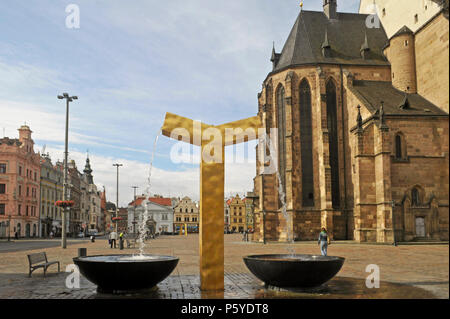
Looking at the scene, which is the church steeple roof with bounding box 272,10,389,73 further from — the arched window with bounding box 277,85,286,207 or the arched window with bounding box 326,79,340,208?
the arched window with bounding box 326,79,340,208

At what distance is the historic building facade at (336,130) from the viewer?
36344mm

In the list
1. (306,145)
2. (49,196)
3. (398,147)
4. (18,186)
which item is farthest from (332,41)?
(49,196)

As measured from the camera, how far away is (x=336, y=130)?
4453 centimetres

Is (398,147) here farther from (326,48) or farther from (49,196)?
(49,196)

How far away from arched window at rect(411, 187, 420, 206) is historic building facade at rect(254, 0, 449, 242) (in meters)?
0.98

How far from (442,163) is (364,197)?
3471 cm

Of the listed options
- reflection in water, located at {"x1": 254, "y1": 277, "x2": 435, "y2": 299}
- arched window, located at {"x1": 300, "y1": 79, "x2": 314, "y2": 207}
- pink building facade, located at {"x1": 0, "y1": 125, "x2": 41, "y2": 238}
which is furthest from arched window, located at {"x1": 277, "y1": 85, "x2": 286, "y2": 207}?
pink building facade, located at {"x1": 0, "y1": 125, "x2": 41, "y2": 238}

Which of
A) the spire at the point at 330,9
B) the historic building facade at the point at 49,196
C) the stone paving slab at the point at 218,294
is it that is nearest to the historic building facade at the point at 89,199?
the historic building facade at the point at 49,196

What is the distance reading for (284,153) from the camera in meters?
→ 45.1

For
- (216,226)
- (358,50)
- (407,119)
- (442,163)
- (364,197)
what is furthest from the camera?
(358,50)

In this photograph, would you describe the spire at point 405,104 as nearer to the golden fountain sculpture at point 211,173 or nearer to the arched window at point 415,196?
the arched window at point 415,196

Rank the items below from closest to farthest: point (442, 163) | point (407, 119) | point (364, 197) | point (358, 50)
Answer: point (442, 163) → point (407, 119) → point (364, 197) → point (358, 50)
